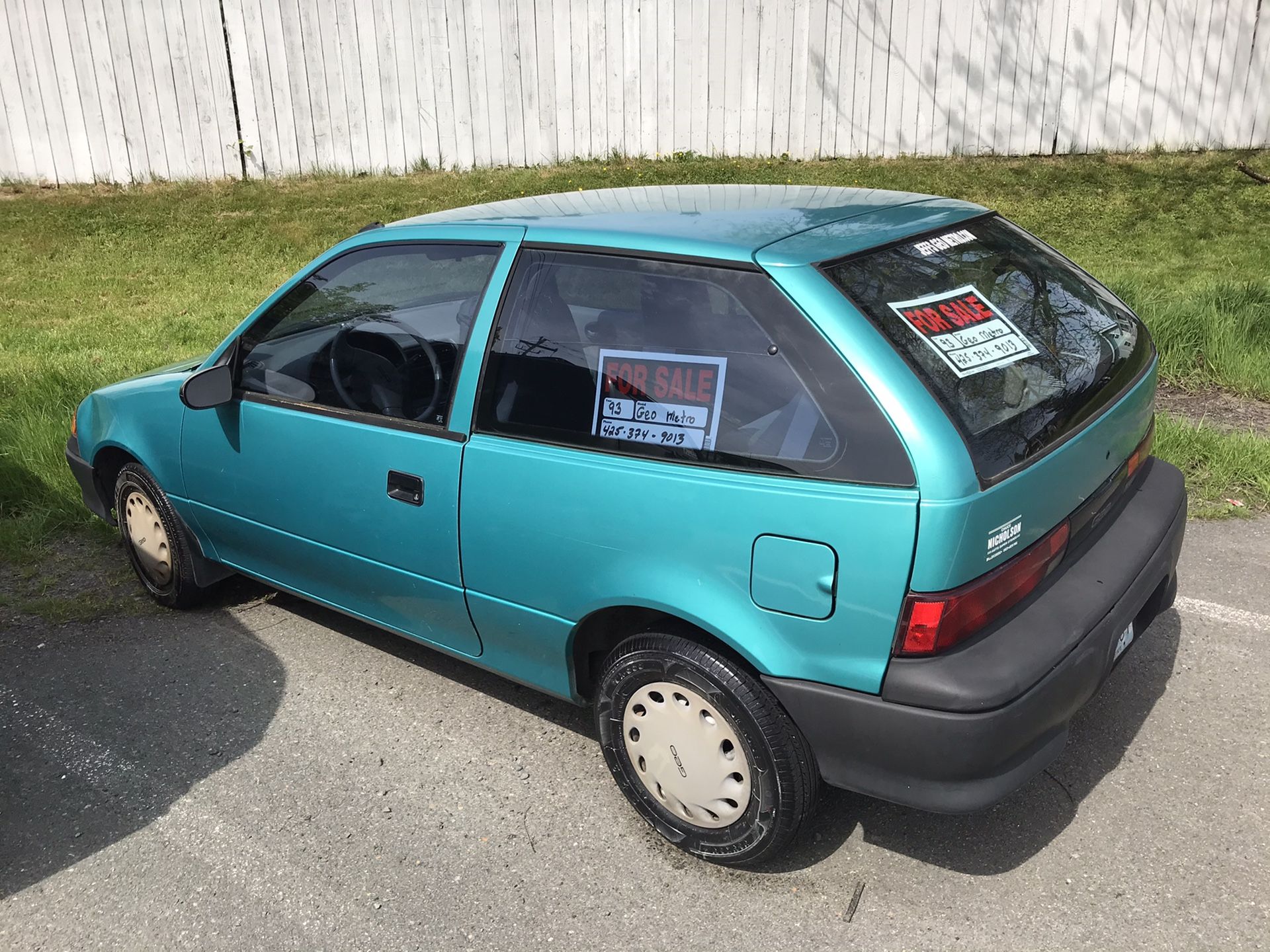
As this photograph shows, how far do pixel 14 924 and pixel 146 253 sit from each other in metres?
9.14

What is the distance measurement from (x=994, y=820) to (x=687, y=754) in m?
0.95

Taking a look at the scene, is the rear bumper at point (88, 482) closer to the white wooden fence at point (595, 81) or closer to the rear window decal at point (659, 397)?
the rear window decal at point (659, 397)

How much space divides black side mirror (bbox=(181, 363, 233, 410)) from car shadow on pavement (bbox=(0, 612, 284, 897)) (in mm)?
1050

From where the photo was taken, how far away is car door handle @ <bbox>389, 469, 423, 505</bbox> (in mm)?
3168

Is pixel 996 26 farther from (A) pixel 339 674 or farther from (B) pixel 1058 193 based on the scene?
(A) pixel 339 674

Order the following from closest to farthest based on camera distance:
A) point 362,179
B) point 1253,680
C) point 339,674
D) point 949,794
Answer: point 949,794, point 1253,680, point 339,674, point 362,179

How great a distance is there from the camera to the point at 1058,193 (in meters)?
10.9

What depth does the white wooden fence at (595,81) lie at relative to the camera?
36.5 feet

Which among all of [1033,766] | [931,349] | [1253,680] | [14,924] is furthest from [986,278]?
[14,924]

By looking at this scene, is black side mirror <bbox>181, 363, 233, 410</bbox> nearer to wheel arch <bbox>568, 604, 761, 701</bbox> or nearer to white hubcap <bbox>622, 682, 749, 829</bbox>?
wheel arch <bbox>568, 604, 761, 701</bbox>

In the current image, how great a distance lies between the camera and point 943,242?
304cm

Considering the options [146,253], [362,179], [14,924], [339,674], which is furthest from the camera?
[362,179]

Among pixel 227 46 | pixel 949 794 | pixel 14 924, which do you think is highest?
pixel 227 46

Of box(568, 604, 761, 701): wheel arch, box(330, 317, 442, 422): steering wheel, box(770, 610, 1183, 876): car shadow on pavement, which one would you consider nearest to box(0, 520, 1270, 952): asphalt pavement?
box(770, 610, 1183, 876): car shadow on pavement
